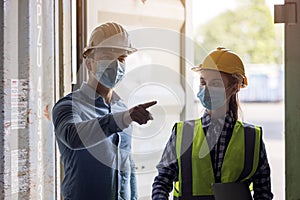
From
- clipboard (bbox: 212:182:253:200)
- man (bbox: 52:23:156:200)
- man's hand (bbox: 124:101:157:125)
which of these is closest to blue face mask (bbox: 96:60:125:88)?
man (bbox: 52:23:156:200)

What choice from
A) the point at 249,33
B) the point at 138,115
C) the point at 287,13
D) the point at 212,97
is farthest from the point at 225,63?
the point at 249,33

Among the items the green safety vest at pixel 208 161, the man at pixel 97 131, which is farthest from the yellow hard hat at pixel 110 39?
the green safety vest at pixel 208 161

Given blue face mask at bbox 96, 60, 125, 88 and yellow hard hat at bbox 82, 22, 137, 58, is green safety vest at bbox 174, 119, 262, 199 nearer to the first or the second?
blue face mask at bbox 96, 60, 125, 88

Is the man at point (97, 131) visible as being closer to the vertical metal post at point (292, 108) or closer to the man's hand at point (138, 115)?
the man's hand at point (138, 115)

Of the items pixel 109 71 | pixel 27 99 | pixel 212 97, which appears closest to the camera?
pixel 212 97

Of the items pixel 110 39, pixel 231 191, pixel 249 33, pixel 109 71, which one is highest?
pixel 249 33

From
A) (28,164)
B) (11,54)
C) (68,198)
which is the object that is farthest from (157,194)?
Result: (11,54)

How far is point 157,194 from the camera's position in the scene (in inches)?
72.1

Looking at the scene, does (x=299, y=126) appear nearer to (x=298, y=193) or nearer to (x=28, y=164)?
(x=298, y=193)

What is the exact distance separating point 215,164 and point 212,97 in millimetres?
260

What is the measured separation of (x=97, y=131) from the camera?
184 cm

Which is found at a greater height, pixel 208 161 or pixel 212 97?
pixel 212 97

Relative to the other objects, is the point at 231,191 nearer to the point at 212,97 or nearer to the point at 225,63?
the point at 212,97

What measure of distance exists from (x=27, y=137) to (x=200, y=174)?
0.83 meters
